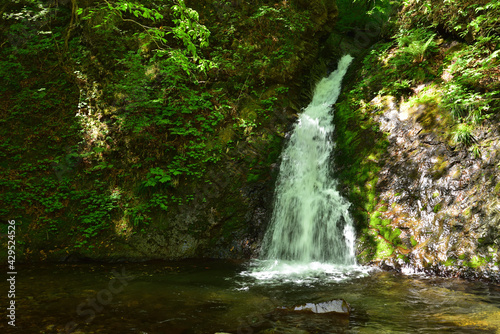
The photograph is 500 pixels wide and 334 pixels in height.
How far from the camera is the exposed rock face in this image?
186 inches

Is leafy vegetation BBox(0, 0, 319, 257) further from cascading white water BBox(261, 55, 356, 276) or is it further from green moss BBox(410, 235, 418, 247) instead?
green moss BBox(410, 235, 418, 247)

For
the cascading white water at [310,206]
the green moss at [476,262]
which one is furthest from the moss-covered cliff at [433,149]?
the cascading white water at [310,206]

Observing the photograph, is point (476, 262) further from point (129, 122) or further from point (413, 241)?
point (129, 122)

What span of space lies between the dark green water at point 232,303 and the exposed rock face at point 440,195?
21.4 inches

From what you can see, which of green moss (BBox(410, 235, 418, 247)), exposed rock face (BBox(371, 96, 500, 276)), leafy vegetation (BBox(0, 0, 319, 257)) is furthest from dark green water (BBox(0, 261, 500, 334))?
leafy vegetation (BBox(0, 0, 319, 257))

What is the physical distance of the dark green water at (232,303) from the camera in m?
3.07

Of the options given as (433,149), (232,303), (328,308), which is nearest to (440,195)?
(433,149)

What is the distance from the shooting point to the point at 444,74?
258 inches

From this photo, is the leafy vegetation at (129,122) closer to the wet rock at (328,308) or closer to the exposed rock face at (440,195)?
the exposed rock face at (440,195)

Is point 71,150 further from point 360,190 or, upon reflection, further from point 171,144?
point 360,190

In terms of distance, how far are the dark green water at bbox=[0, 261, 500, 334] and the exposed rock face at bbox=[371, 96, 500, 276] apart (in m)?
0.54

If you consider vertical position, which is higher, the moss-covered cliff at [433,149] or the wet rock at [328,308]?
the moss-covered cliff at [433,149]

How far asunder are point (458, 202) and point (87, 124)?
30.5 feet

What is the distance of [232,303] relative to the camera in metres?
3.92
